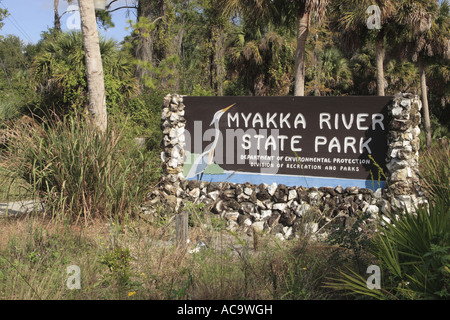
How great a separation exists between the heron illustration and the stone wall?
162mm

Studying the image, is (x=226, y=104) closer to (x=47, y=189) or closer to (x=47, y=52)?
(x=47, y=189)

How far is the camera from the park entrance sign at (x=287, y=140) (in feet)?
23.4

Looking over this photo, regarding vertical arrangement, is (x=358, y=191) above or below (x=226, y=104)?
below

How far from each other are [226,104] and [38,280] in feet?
14.0

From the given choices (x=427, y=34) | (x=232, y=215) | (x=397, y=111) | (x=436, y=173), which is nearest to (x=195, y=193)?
(x=232, y=215)

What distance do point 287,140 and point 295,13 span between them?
10828 mm

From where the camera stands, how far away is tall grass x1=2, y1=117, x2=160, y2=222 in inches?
261

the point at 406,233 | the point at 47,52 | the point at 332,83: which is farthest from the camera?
the point at 332,83

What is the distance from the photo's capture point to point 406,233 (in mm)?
4309

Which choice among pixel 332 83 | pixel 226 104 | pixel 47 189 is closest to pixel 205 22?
pixel 332 83

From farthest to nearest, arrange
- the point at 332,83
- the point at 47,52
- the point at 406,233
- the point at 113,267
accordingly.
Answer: the point at 332,83, the point at 47,52, the point at 113,267, the point at 406,233

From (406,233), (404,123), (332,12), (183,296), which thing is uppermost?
(332,12)

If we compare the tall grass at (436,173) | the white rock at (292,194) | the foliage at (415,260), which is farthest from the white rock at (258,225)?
the foliage at (415,260)

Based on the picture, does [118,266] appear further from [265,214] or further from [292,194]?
[292,194]
